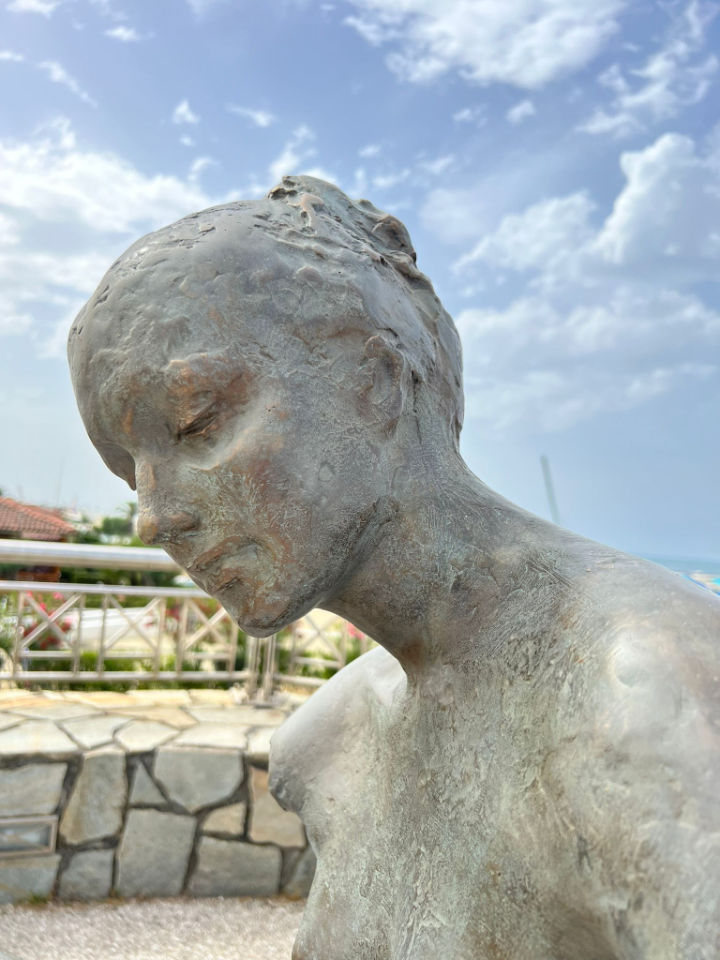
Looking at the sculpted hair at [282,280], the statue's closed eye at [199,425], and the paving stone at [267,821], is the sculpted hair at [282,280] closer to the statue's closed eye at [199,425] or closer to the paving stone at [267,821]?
the statue's closed eye at [199,425]

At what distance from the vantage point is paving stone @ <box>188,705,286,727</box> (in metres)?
5.24

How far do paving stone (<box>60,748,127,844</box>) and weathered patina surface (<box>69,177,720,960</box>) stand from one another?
11.3 ft

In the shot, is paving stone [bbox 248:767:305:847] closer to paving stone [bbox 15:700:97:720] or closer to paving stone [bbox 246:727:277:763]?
paving stone [bbox 246:727:277:763]

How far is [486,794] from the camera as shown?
1179mm

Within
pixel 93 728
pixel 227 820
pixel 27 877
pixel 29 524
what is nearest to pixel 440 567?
pixel 227 820

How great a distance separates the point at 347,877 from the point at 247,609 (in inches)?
20.8

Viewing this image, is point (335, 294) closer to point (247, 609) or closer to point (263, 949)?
point (247, 609)

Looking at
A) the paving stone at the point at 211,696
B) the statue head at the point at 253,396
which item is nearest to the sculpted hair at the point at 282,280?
the statue head at the point at 253,396

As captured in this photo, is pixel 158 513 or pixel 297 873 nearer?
pixel 158 513

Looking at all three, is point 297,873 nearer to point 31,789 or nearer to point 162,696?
point 31,789

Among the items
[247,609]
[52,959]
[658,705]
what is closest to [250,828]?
[52,959]

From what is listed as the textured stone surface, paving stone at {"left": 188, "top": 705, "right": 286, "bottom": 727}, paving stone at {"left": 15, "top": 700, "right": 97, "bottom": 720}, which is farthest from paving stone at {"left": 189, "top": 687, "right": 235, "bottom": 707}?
paving stone at {"left": 15, "top": 700, "right": 97, "bottom": 720}

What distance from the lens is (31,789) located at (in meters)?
4.39

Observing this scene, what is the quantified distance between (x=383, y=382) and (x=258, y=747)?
3.90 metres
